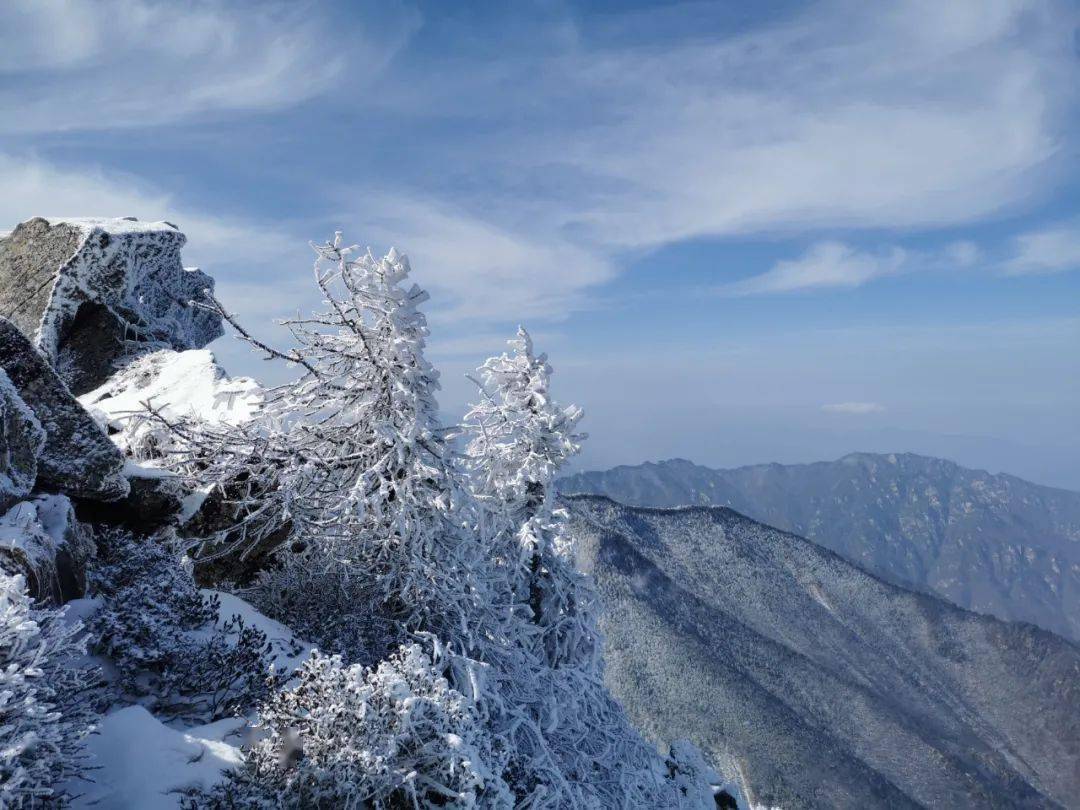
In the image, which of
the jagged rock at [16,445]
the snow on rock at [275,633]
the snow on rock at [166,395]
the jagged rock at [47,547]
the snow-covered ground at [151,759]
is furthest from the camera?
the snow on rock at [166,395]

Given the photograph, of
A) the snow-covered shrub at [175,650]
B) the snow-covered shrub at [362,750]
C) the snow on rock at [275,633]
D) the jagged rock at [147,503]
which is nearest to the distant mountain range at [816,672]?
the jagged rock at [147,503]

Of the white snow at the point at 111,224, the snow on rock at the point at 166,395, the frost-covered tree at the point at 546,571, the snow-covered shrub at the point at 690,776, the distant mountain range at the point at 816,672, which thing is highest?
the white snow at the point at 111,224

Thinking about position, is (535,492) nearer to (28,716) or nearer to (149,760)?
(149,760)

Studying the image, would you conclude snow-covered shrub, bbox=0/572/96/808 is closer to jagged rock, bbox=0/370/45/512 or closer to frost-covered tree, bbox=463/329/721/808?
jagged rock, bbox=0/370/45/512

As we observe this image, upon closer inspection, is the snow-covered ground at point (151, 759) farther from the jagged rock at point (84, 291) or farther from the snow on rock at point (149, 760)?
the jagged rock at point (84, 291)

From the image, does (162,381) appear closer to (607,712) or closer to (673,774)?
(607,712)

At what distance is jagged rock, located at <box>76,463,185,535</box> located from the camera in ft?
40.3

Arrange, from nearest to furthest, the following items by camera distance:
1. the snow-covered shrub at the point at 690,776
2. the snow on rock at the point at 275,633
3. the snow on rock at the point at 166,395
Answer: the snow on rock at the point at 275,633 < the snow on rock at the point at 166,395 < the snow-covered shrub at the point at 690,776

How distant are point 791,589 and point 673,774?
14849 cm

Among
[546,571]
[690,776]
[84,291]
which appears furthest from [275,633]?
[84,291]

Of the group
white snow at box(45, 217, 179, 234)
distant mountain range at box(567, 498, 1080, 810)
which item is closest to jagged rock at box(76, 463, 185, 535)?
white snow at box(45, 217, 179, 234)

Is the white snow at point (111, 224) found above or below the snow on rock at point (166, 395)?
above

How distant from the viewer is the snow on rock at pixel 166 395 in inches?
548

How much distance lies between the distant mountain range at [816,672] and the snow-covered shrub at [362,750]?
72829mm
